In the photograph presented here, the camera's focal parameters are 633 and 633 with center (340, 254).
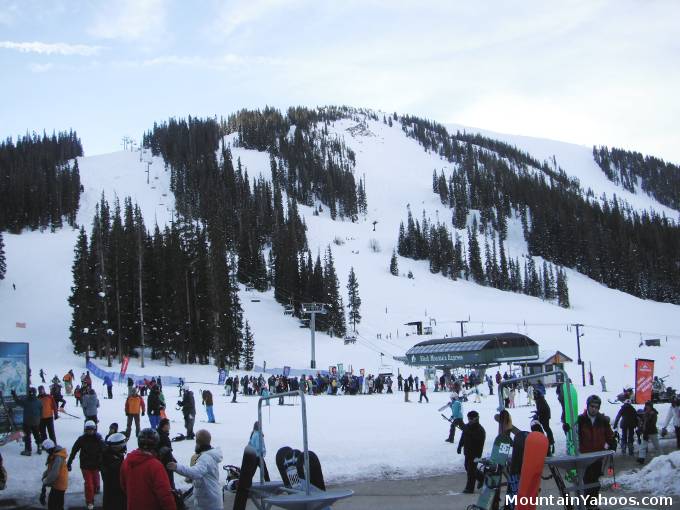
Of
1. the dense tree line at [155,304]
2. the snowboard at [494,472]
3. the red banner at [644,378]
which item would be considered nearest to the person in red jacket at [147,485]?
the snowboard at [494,472]

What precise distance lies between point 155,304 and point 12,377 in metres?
43.0

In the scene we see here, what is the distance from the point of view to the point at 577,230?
433ft

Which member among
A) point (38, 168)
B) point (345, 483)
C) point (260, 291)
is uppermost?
point (38, 168)

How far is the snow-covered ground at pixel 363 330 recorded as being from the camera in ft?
52.9

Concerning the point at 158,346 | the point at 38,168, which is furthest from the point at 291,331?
the point at 38,168

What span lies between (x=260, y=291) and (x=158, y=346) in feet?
109

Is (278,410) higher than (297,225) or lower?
lower

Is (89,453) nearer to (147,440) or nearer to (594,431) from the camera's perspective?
(147,440)

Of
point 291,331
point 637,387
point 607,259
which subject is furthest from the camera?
point 607,259

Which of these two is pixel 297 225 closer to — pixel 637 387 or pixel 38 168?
pixel 38 168

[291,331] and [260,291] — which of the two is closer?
[291,331]

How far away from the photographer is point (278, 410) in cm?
2558

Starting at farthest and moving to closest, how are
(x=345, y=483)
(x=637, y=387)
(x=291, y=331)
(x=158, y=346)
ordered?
(x=291, y=331)
(x=158, y=346)
(x=637, y=387)
(x=345, y=483)

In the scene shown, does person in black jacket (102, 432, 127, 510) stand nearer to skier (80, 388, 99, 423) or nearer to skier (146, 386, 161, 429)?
skier (146, 386, 161, 429)
